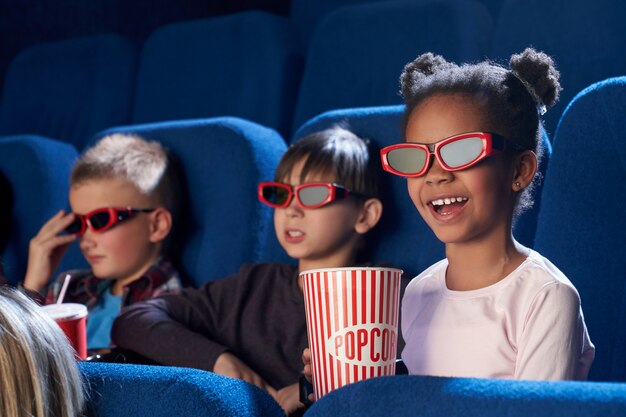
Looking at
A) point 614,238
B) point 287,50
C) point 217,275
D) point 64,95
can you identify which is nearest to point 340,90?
point 287,50

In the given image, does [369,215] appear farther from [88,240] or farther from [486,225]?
[88,240]

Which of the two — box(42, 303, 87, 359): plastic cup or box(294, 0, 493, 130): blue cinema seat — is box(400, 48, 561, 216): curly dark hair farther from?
box(294, 0, 493, 130): blue cinema seat

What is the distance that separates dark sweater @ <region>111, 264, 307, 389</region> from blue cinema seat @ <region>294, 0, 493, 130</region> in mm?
349

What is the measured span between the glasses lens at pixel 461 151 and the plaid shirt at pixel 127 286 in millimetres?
572

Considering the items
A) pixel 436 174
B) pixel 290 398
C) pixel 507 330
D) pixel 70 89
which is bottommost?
pixel 290 398

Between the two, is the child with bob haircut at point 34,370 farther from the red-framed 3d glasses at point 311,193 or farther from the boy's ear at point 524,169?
the red-framed 3d glasses at point 311,193

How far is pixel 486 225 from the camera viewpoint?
2.26 feet

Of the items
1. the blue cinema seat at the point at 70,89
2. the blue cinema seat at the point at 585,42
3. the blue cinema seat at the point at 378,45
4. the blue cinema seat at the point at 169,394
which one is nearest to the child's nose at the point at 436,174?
the blue cinema seat at the point at 169,394

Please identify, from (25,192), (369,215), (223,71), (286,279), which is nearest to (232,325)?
(286,279)

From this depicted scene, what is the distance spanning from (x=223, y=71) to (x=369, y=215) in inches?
29.2

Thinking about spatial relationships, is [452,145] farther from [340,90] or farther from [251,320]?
[340,90]

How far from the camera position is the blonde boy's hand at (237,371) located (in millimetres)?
947

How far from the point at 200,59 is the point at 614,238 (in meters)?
1.04

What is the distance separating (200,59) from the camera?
1706mm
